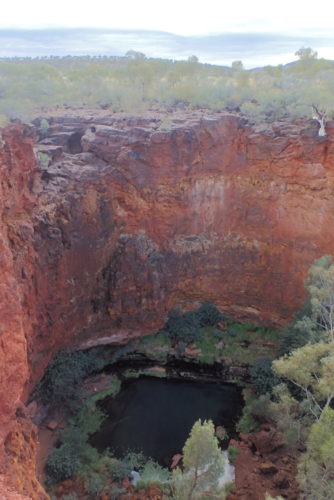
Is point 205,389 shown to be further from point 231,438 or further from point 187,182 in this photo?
point 187,182

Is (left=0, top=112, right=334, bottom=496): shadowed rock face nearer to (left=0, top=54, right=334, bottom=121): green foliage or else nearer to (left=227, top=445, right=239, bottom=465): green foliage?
(left=0, top=54, right=334, bottom=121): green foliage

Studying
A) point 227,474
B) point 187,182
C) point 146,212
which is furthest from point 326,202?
point 227,474

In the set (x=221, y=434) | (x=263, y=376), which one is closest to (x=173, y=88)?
(x=263, y=376)

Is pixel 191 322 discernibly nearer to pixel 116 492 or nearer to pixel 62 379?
pixel 62 379

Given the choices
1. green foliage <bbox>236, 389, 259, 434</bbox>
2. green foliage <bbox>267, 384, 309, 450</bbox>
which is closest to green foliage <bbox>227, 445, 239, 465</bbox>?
green foliage <bbox>236, 389, 259, 434</bbox>

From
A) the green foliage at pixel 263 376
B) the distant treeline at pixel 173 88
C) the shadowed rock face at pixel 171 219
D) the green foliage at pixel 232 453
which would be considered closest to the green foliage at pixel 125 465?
the green foliage at pixel 232 453
